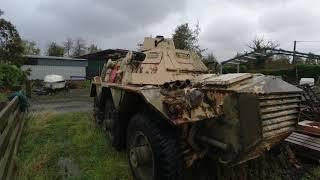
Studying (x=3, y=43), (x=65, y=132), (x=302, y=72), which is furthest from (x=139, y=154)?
(x=3, y=43)

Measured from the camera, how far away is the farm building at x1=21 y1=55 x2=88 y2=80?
107 ft

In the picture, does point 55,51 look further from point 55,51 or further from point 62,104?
point 62,104

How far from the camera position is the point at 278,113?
468 cm

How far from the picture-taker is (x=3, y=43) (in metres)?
27.2

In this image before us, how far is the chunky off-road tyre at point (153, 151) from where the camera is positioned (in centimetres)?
484

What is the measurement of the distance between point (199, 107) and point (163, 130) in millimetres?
714

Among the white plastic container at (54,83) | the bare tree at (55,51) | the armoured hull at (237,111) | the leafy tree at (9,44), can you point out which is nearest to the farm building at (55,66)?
the leafy tree at (9,44)

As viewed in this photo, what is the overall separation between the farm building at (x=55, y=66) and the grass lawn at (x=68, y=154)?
23.1 m

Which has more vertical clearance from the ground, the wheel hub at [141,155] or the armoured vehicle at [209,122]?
the armoured vehicle at [209,122]

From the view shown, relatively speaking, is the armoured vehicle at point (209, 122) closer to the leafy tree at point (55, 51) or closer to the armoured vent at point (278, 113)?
the armoured vent at point (278, 113)

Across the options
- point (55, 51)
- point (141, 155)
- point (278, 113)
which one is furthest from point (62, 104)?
point (55, 51)

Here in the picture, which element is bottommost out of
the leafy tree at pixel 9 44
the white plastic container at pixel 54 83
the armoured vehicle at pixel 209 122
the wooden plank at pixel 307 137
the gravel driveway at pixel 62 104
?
the gravel driveway at pixel 62 104

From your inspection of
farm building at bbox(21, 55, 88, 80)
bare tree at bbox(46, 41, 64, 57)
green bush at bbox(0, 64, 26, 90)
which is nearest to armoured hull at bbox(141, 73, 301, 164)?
green bush at bbox(0, 64, 26, 90)

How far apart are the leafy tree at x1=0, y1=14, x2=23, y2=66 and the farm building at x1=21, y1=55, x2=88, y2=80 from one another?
13.8 feet
